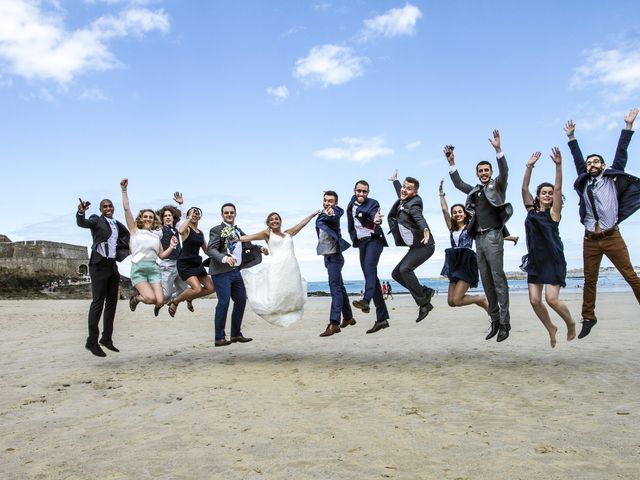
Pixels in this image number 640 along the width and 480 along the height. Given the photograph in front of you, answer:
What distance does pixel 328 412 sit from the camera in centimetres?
554

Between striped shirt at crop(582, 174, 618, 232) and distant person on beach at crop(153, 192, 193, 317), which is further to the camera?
distant person on beach at crop(153, 192, 193, 317)

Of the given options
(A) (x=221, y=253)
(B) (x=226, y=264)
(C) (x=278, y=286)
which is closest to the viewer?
(C) (x=278, y=286)

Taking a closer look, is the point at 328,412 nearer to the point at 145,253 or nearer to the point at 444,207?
the point at 444,207

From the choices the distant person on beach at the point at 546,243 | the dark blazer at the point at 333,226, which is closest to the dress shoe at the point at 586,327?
the distant person on beach at the point at 546,243

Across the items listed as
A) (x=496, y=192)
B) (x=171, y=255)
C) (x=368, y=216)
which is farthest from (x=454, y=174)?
(x=171, y=255)

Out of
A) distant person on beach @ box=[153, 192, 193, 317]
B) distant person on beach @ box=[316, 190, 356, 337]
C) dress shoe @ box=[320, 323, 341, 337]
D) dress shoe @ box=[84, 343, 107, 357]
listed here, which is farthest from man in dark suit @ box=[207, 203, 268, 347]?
dress shoe @ box=[84, 343, 107, 357]

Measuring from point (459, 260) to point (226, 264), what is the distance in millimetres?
3664

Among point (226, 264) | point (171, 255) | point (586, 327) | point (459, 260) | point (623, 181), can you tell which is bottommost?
point (586, 327)

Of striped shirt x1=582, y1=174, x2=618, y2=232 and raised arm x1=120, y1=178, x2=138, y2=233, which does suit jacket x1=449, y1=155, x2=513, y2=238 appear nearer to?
striped shirt x1=582, y1=174, x2=618, y2=232

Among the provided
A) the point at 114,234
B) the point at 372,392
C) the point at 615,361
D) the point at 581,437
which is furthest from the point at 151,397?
the point at 615,361

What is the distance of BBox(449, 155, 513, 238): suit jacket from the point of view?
23.1 feet

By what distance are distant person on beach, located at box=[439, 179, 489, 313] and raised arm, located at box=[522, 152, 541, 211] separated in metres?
1.17

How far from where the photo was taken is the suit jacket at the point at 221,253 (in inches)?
343

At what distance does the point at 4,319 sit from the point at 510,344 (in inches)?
675
